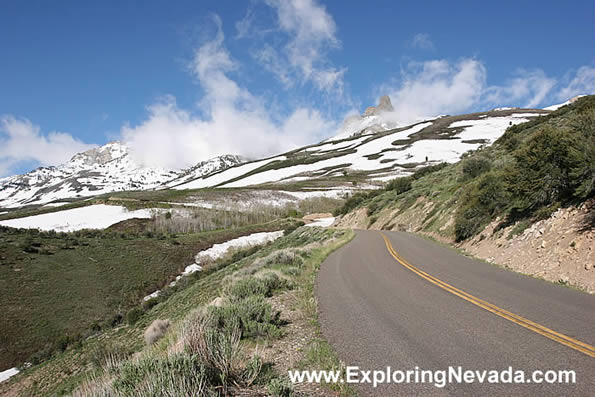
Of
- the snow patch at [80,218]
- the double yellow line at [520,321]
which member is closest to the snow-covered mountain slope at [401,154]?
the snow patch at [80,218]

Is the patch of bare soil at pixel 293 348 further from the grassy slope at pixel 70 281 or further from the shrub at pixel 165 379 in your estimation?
the grassy slope at pixel 70 281

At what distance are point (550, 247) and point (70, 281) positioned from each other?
126 ft

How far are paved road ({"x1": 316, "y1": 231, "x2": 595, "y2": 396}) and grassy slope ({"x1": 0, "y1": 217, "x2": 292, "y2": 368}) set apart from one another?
77.3ft

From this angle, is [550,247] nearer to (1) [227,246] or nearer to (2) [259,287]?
(2) [259,287]

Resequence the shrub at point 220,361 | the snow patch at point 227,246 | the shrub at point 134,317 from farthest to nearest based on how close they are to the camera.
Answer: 1. the snow patch at point 227,246
2. the shrub at point 134,317
3. the shrub at point 220,361

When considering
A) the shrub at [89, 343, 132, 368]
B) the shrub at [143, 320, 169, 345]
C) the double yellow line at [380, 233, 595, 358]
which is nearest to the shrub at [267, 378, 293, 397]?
the double yellow line at [380, 233, 595, 358]

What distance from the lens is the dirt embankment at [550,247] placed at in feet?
28.9

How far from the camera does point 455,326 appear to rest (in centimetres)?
563

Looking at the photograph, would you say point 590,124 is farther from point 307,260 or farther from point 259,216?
point 259,216

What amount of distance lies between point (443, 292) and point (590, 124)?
9243 millimetres

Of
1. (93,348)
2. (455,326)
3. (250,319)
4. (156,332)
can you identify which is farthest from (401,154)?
(250,319)

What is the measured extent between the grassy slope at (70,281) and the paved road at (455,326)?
77.3 feet

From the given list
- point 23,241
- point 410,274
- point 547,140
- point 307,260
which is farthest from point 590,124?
point 23,241

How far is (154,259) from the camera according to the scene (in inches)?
1662
